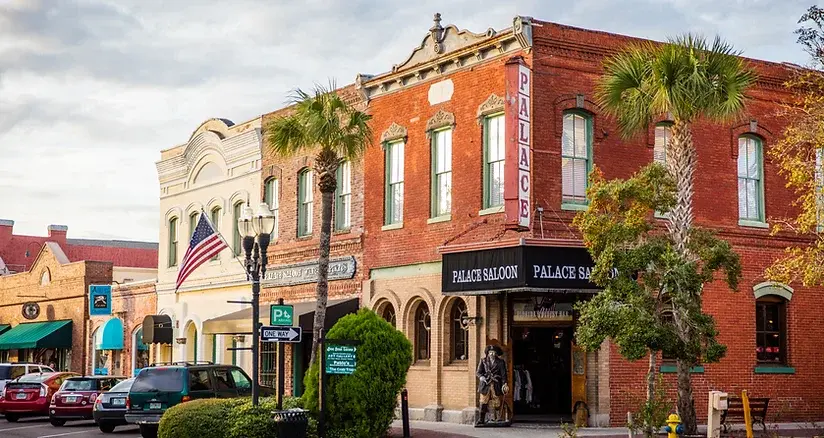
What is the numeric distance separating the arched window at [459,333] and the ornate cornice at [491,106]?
4266 millimetres

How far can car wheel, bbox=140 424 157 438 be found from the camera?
24891 mm

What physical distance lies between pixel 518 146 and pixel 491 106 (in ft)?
7.45

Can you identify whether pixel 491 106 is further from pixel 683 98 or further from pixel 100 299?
pixel 100 299

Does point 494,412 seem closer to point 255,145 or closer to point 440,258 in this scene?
point 440,258

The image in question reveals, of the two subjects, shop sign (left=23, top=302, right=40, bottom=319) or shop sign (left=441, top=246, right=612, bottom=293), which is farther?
shop sign (left=23, top=302, right=40, bottom=319)

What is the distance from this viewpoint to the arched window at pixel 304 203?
33469 millimetres

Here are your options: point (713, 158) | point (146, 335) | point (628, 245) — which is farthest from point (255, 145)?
point (628, 245)

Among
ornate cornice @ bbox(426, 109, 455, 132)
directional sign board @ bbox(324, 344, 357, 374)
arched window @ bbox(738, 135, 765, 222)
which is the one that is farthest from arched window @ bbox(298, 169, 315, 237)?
directional sign board @ bbox(324, 344, 357, 374)

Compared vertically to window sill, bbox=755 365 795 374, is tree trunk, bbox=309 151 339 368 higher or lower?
higher

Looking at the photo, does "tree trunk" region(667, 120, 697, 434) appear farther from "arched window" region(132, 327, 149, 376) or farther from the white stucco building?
"arched window" region(132, 327, 149, 376)

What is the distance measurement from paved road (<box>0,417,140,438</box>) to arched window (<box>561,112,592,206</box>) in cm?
1110

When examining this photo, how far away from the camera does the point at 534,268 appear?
77.3 feet

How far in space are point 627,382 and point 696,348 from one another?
5.04 m

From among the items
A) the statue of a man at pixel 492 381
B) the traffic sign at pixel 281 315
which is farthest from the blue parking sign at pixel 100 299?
the traffic sign at pixel 281 315
